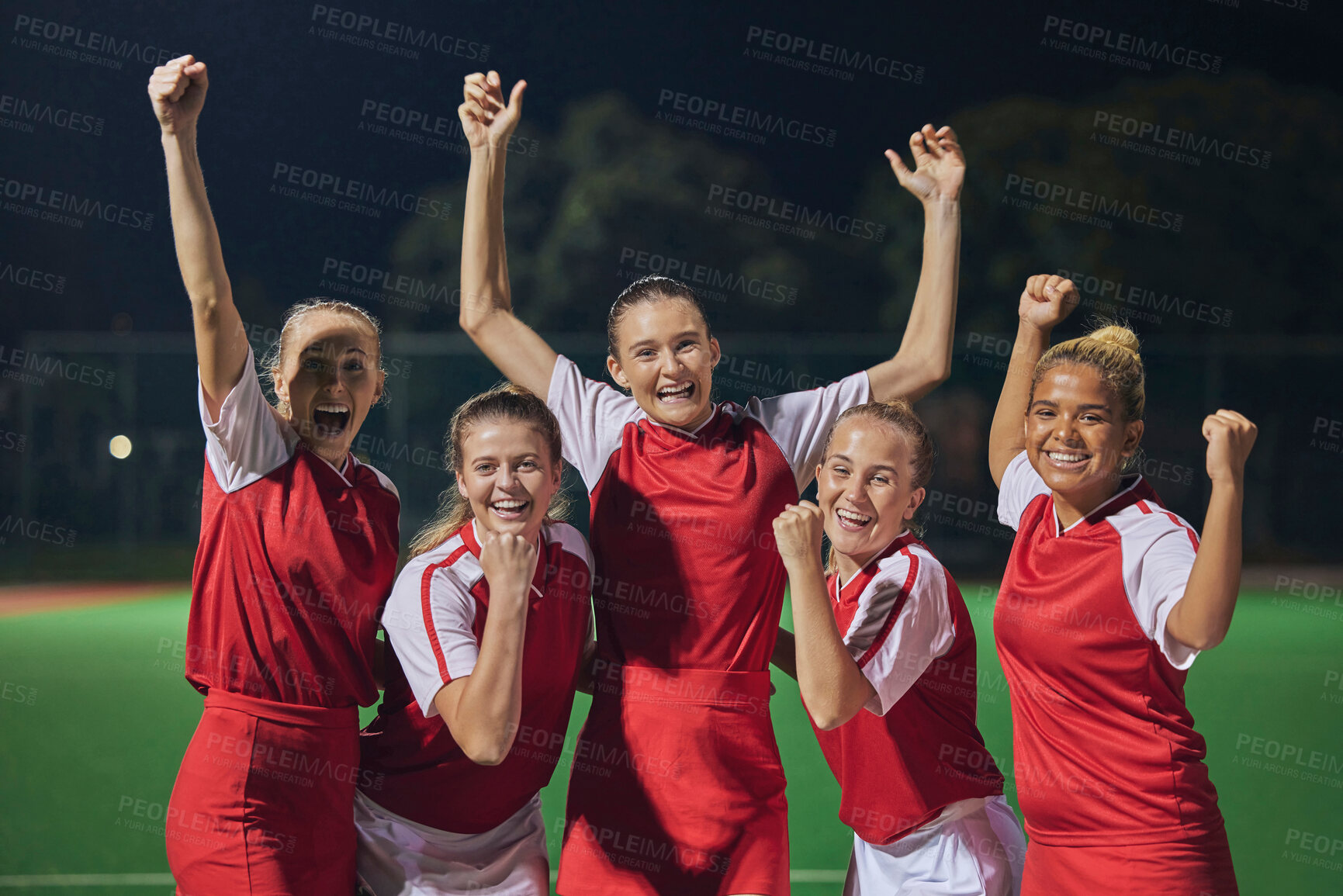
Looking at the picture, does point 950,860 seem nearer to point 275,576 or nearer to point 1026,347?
point 1026,347

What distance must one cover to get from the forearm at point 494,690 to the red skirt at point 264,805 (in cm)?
46

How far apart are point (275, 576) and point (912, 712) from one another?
1.62 meters

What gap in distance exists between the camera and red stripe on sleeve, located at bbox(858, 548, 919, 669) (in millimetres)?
2611

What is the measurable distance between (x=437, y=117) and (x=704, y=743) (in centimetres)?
1581

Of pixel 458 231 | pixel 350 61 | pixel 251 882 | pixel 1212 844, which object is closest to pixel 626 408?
pixel 251 882

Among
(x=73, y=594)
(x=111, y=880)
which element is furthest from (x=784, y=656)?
(x=73, y=594)

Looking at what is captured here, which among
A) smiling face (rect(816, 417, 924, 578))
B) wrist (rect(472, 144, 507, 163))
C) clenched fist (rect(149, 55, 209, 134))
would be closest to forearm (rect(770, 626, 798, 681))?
smiling face (rect(816, 417, 924, 578))

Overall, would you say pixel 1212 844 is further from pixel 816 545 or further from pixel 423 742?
pixel 423 742

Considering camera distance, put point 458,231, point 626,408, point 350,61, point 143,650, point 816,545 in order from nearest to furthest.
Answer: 1. point 816,545
2. point 626,408
3. point 143,650
4. point 350,61
5. point 458,231

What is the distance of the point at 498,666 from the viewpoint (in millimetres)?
2395

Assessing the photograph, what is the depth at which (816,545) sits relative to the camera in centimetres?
246

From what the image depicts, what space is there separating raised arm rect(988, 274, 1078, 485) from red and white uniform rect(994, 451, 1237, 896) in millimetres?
553

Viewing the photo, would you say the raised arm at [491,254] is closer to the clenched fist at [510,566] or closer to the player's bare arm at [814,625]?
the clenched fist at [510,566]

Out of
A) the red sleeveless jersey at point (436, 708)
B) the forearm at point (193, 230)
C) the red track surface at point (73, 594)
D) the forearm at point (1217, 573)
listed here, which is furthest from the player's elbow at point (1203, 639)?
the red track surface at point (73, 594)
